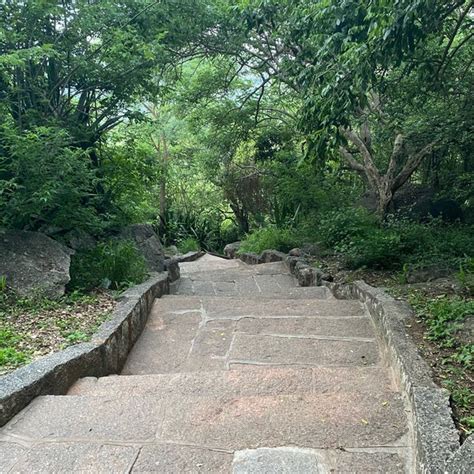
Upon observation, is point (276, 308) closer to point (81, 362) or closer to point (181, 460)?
point (81, 362)

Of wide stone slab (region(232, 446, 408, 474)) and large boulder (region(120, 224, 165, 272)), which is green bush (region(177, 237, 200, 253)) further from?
wide stone slab (region(232, 446, 408, 474))

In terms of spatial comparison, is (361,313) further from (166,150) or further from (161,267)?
(166,150)

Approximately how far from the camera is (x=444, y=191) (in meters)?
7.29

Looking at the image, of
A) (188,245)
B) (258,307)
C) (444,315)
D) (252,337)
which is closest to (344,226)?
Answer: (258,307)

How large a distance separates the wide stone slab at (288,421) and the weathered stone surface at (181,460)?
0.05 m

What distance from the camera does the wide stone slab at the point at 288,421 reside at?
5.69 feet

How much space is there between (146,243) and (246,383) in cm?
388

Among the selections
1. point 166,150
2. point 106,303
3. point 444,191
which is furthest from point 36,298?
point 166,150

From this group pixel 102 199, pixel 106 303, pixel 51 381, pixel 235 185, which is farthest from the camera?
pixel 235 185

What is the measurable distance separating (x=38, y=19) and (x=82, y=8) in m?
0.45

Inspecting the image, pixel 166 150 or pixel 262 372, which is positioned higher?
pixel 166 150

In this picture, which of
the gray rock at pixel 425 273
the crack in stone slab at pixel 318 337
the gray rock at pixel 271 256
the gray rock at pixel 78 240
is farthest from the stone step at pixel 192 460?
the gray rock at pixel 271 256

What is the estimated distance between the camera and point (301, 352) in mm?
2980

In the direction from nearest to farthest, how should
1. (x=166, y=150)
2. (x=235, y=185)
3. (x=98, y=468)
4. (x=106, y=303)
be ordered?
(x=98, y=468), (x=106, y=303), (x=235, y=185), (x=166, y=150)
